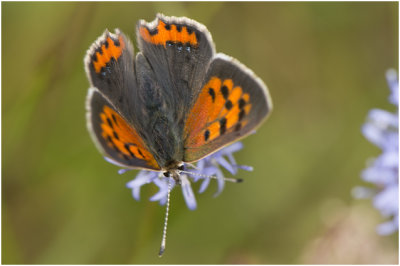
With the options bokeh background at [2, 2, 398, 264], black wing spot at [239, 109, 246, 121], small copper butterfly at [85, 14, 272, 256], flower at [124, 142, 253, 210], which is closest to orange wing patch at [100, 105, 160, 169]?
small copper butterfly at [85, 14, 272, 256]

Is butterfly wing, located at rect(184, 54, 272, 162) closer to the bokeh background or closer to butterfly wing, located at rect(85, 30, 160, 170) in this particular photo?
butterfly wing, located at rect(85, 30, 160, 170)

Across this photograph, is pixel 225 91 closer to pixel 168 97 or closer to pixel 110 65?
pixel 168 97

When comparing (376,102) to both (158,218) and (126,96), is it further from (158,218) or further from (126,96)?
(126,96)

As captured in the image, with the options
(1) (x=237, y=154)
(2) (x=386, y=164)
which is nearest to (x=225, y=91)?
(2) (x=386, y=164)

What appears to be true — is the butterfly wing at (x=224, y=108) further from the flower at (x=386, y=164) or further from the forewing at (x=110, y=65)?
the flower at (x=386, y=164)

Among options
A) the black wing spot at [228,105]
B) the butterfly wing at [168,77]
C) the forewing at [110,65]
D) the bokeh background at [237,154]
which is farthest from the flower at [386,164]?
the forewing at [110,65]

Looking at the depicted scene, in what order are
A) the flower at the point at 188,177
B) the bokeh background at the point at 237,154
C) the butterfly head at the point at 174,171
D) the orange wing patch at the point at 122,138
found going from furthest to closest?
1. the bokeh background at the point at 237,154
2. the flower at the point at 188,177
3. the butterfly head at the point at 174,171
4. the orange wing patch at the point at 122,138
